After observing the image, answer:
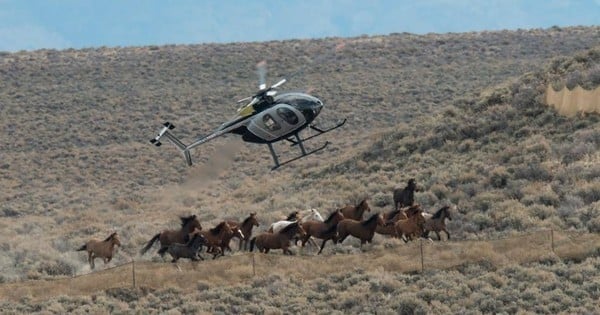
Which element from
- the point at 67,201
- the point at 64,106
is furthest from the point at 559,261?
the point at 64,106

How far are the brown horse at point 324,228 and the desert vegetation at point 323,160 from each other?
0.59m

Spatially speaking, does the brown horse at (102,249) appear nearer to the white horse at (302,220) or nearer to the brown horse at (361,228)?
the white horse at (302,220)

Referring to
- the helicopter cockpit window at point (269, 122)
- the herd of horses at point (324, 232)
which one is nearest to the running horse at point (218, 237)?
the herd of horses at point (324, 232)

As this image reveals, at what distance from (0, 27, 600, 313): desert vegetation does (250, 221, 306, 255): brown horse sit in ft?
4.17

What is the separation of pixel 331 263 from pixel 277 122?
265 inches

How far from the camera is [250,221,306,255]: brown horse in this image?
77.0ft

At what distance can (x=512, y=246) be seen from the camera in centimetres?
2148

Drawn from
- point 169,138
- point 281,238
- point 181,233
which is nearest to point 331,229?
point 281,238

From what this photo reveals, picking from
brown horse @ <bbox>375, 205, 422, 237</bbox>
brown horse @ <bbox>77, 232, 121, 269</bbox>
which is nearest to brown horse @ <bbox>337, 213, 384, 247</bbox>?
brown horse @ <bbox>375, 205, 422, 237</bbox>

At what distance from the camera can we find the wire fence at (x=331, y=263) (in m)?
21.0

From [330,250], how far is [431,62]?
4713cm

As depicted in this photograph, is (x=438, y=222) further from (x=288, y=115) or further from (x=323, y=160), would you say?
(x=323, y=160)

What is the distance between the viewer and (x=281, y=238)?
23.5 m

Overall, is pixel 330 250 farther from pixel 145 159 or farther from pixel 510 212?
pixel 145 159
